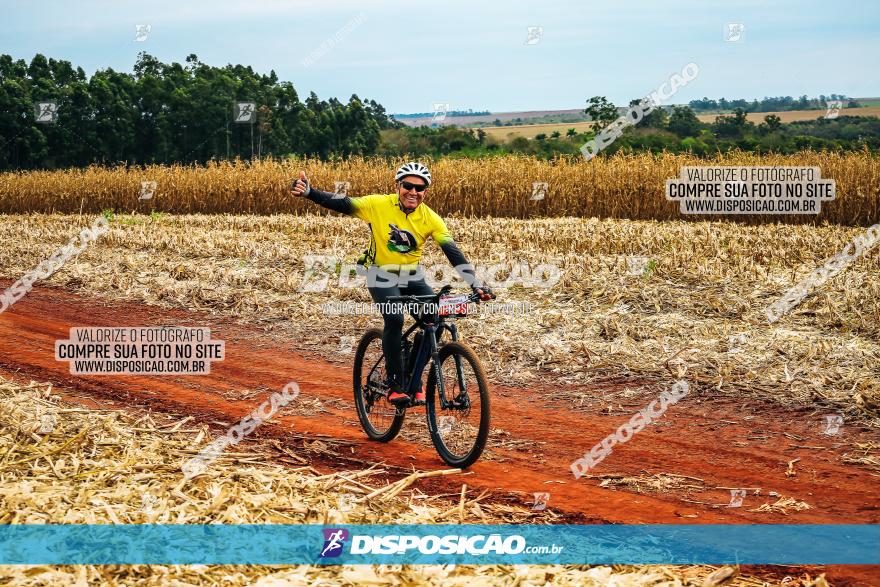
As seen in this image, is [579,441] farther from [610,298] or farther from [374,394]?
[610,298]

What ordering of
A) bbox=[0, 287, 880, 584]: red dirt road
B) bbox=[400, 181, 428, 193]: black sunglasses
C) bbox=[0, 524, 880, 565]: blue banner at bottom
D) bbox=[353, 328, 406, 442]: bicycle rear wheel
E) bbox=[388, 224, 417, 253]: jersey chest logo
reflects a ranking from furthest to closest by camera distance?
1. bbox=[353, 328, 406, 442]: bicycle rear wheel
2. bbox=[388, 224, 417, 253]: jersey chest logo
3. bbox=[400, 181, 428, 193]: black sunglasses
4. bbox=[0, 287, 880, 584]: red dirt road
5. bbox=[0, 524, 880, 565]: blue banner at bottom

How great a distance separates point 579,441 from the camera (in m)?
8.23

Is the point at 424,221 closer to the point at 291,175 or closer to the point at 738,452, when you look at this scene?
the point at 738,452

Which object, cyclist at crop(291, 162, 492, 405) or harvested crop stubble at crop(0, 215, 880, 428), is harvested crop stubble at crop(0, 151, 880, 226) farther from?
cyclist at crop(291, 162, 492, 405)

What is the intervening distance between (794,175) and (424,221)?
2169 centimetres

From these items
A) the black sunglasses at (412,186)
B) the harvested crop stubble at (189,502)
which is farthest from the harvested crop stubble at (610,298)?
the harvested crop stubble at (189,502)

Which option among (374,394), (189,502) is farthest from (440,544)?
(374,394)

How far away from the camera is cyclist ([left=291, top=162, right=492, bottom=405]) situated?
750 centimetres

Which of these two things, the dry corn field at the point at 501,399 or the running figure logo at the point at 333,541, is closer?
the running figure logo at the point at 333,541

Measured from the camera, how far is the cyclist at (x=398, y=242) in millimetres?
7504

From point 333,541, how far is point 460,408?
225 cm

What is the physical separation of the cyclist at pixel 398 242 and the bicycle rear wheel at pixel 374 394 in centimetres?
39

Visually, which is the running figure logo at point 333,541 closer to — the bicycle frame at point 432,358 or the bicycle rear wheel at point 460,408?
the bicycle rear wheel at point 460,408

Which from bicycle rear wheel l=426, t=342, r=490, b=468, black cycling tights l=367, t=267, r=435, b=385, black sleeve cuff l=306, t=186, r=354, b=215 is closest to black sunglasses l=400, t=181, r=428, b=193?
black sleeve cuff l=306, t=186, r=354, b=215
